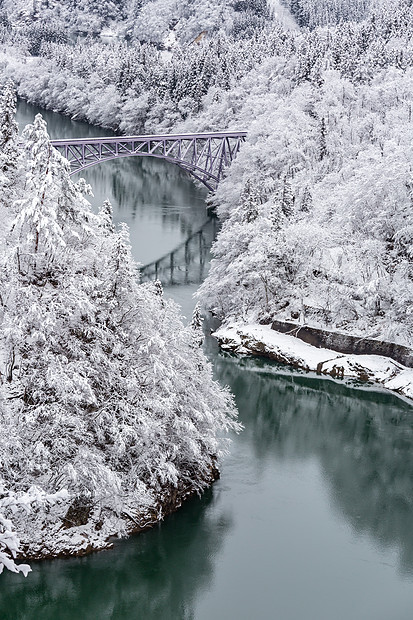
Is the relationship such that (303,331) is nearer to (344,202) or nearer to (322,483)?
(344,202)

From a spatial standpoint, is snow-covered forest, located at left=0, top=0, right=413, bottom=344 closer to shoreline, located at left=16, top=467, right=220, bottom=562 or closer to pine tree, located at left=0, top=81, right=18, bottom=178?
pine tree, located at left=0, top=81, right=18, bottom=178

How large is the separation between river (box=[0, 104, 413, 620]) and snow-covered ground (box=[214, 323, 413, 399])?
106 centimetres

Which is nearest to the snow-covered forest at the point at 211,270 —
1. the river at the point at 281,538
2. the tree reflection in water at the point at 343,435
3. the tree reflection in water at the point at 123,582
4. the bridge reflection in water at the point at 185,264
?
the tree reflection in water at the point at 123,582

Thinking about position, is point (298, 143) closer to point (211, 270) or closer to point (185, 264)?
point (185, 264)

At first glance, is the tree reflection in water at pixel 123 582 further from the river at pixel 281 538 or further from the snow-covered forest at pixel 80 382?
the snow-covered forest at pixel 80 382

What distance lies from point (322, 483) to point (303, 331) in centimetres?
1372

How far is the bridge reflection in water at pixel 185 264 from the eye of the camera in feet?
172

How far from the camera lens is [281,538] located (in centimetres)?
2477

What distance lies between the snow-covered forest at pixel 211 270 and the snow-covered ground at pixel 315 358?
4.86 ft

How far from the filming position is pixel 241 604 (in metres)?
21.5

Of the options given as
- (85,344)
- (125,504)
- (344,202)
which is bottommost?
(125,504)

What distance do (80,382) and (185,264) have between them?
34522mm

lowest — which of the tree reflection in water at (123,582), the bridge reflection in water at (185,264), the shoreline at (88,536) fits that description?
the tree reflection in water at (123,582)

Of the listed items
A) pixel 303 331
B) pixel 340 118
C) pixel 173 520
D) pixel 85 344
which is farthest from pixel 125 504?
pixel 340 118
